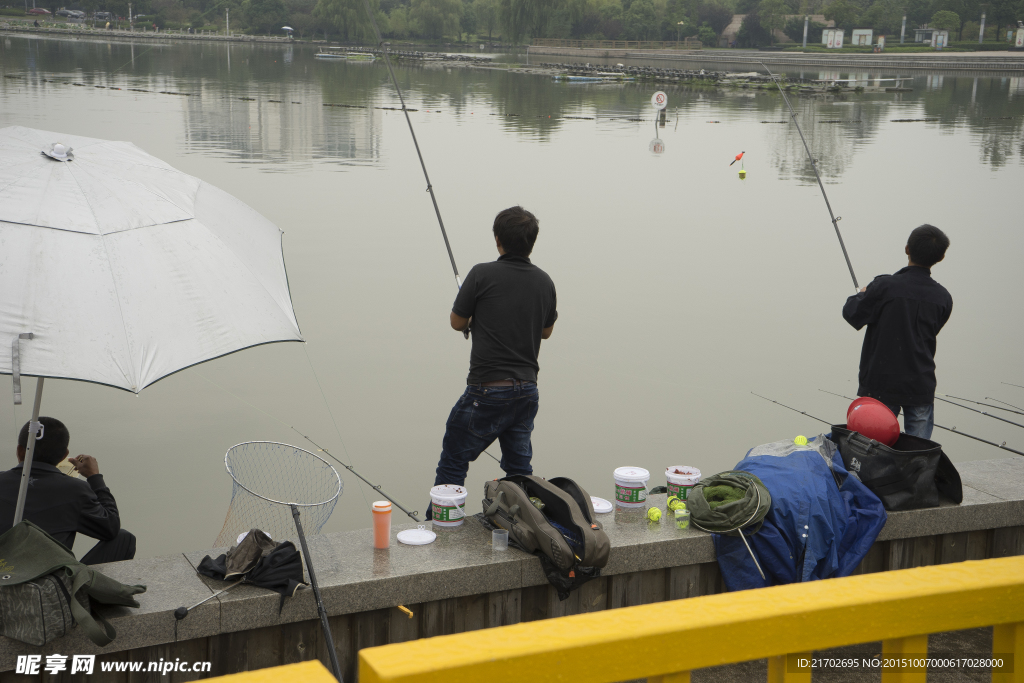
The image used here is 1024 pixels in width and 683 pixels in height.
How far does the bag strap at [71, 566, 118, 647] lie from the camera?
101 inches

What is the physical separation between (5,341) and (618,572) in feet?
7.44

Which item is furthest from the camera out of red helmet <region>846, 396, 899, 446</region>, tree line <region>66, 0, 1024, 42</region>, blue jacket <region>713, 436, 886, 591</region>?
tree line <region>66, 0, 1024, 42</region>

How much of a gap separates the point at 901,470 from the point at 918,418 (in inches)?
32.6

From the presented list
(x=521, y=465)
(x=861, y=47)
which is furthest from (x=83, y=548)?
(x=861, y=47)

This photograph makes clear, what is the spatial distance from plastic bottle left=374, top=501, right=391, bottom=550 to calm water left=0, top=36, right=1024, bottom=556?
1.93 m

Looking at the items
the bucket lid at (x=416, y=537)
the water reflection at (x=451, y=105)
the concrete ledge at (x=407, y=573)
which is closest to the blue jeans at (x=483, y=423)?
the concrete ledge at (x=407, y=573)

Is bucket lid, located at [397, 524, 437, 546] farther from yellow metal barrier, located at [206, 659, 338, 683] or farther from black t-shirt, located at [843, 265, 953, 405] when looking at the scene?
black t-shirt, located at [843, 265, 953, 405]

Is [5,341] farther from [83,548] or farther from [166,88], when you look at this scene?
[166,88]

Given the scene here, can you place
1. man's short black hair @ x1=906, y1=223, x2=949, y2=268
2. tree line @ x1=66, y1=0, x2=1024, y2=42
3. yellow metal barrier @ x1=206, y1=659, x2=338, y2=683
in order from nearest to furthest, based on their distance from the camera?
1. yellow metal barrier @ x1=206, y1=659, x2=338, y2=683
2. man's short black hair @ x1=906, y1=223, x2=949, y2=268
3. tree line @ x1=66, y1=0, x2=1024, y2=42

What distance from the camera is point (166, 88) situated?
3319 centimetres

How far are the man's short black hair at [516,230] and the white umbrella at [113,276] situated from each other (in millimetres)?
995

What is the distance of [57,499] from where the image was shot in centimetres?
320

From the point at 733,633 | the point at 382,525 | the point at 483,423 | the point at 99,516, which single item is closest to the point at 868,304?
the point at 483,423

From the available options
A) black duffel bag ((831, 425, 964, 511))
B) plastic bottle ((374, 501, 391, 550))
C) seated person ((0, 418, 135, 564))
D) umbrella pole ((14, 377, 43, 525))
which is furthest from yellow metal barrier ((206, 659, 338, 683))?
black duffel bag ((831, 425, 964, 511))
